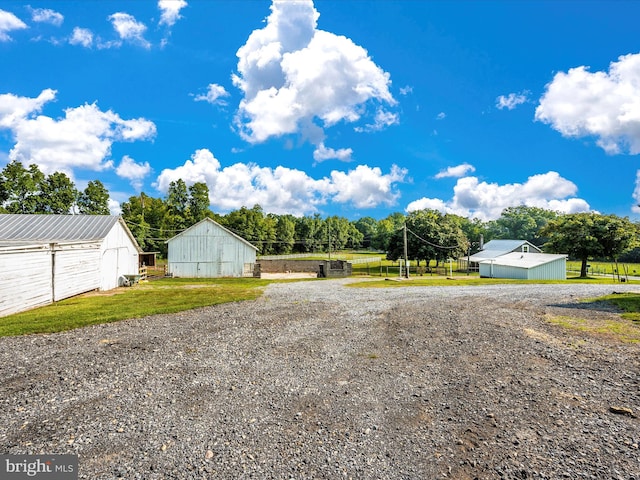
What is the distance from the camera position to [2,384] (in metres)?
5.95

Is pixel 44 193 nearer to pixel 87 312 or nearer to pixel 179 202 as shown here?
pixel 179 202

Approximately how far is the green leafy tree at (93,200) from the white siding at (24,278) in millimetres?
37187

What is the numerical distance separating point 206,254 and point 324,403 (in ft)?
106

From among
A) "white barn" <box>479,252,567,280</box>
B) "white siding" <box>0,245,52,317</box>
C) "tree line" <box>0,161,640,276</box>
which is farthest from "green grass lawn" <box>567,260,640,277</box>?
"white siding" <box>0,245,52,317</box>

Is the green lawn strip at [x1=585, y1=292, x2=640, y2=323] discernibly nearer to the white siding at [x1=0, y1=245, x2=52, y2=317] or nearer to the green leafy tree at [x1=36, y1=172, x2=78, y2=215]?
the white siding at [x1=0, y1=245, x2=52, y2=317]

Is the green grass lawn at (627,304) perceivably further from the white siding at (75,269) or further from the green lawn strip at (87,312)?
the white siding at (75,269)

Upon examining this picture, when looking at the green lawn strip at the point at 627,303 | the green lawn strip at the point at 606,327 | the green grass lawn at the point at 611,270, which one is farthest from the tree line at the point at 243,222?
the green lawn strip at the point at 606,327

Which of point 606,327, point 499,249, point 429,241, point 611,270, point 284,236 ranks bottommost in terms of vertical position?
point 611,270

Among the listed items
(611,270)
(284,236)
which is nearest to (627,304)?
(611,270)

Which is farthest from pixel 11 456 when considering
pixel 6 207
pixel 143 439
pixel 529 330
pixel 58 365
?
pixel 6 207

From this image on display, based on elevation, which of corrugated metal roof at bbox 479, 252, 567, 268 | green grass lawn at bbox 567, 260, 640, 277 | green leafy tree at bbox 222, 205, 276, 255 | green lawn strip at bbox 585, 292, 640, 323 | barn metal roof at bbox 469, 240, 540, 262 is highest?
green leafy tree at bbox 222, 205, 276, 255

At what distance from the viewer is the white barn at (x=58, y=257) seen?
13.2 m

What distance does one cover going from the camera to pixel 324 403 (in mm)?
5387

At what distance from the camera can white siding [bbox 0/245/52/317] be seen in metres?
12.6
